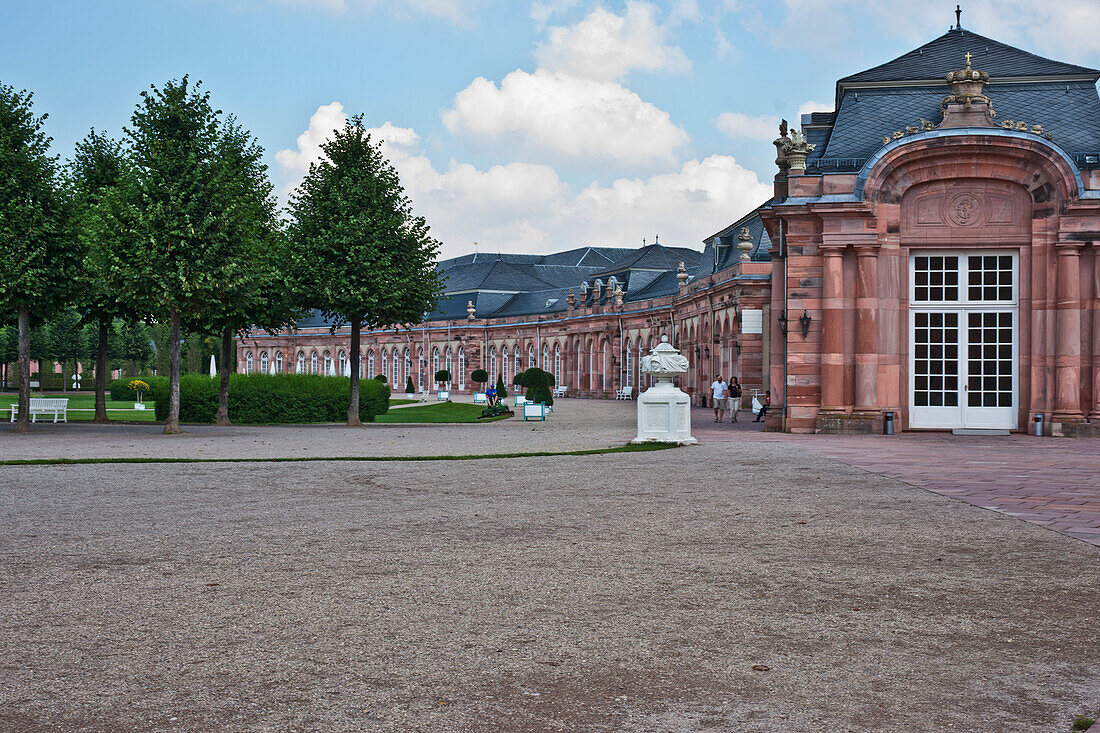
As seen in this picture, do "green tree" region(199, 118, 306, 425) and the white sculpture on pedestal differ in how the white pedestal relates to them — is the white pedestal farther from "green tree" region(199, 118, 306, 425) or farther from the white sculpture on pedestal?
"green tree" region(199, 118, 306, 425)

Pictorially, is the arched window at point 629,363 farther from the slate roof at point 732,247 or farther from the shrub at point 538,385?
the shrub at point 538,385

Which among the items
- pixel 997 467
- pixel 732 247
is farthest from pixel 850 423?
pixel 732 247

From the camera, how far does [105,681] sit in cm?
505

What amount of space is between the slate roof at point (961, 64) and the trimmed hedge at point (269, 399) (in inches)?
720

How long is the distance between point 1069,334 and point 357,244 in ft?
61.4

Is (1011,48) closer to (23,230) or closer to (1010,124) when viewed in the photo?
(1010,124)

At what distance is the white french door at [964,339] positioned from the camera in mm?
25859

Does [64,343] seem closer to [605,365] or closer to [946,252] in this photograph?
[605,365]

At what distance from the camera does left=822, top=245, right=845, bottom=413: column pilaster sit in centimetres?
2575

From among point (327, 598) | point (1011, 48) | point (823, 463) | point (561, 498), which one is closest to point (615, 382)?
point (1011, 48)

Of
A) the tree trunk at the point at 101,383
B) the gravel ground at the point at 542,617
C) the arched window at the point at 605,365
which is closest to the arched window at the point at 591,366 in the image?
the arched window at the point at 605,365

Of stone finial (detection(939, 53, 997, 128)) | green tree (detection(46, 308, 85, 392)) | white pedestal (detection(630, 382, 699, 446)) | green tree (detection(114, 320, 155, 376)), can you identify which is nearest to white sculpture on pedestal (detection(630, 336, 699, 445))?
white pedestal (detection(630, 382, 699, 446))

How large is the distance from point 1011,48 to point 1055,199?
5.80 metres

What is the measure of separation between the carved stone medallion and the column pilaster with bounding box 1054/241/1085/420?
194cm
